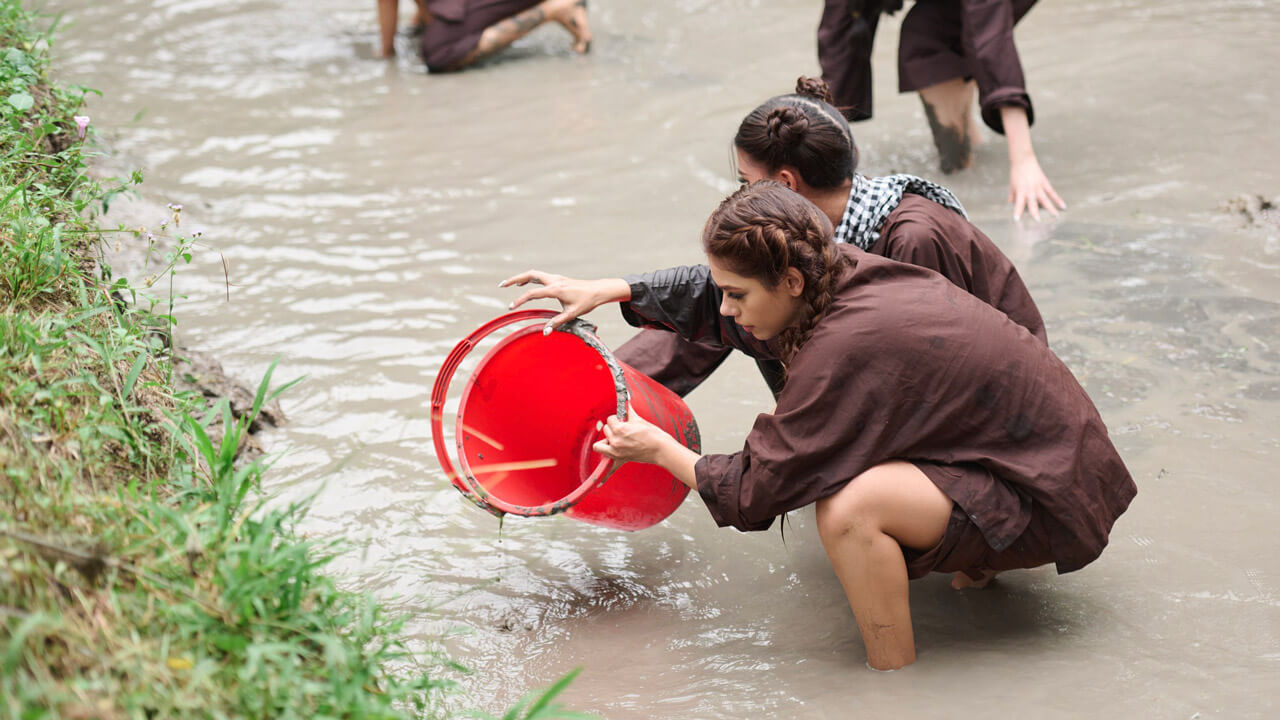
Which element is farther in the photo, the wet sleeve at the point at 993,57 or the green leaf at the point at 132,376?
the wet sleeve at the point at 993,57

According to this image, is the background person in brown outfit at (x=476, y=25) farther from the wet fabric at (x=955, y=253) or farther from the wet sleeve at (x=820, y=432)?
the wet sleeve at (x=820, y=432)

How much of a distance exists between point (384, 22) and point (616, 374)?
511cm

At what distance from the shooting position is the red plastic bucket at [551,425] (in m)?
2.51

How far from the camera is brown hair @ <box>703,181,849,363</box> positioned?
7.11ft

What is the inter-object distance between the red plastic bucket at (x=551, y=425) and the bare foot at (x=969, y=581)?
0.66 metres

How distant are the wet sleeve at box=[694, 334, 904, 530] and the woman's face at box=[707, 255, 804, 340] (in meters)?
0.12

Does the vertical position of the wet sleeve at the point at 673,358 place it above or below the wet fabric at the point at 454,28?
below

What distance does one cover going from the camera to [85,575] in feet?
5.27

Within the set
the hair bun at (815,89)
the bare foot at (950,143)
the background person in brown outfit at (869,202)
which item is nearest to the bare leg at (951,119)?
the bare foot at (950,143)

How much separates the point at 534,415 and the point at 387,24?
455 cm

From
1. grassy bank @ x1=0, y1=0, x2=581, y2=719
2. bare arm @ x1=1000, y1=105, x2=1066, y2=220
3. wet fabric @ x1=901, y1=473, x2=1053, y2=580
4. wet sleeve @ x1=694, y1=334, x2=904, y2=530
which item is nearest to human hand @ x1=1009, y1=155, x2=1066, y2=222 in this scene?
bare arm @ x1=1000, y1=105, x2=1066, y2=220

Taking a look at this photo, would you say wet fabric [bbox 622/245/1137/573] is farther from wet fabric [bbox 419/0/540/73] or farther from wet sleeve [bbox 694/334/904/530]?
wet fabric [bbox 419/0/540/73]

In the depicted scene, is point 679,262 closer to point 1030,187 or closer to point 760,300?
point 1030,187

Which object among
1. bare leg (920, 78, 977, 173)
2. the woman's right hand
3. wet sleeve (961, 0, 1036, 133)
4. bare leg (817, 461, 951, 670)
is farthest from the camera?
bare leg (920, 78, 977, 173)
